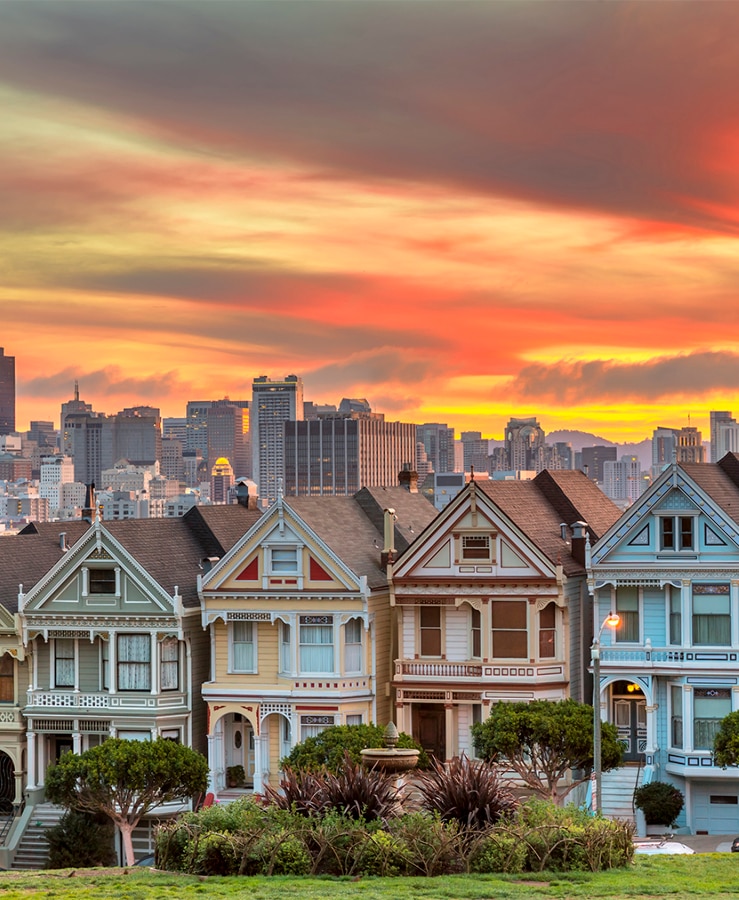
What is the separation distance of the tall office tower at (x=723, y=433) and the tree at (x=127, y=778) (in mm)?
107091

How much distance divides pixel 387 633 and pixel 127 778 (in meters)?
9.12

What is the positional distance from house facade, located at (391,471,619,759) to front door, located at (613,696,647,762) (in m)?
1.38

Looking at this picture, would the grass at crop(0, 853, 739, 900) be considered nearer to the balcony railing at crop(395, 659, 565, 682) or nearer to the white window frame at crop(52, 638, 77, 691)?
the balcony railing at crop(395, 659, 565, 682)

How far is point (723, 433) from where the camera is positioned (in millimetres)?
168500

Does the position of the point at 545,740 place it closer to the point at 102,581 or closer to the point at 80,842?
the point at 80,842

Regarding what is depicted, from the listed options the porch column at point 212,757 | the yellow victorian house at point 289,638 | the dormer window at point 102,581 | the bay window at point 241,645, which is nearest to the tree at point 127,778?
the porch column at point 212,757

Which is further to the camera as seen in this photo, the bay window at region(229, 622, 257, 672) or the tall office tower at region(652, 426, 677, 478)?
the tall office tower at region(652, 426, 677, 478)

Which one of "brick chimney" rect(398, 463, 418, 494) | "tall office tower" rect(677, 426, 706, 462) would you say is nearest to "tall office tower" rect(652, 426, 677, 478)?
"tall office tower" rect(677, 426, 706, 462)

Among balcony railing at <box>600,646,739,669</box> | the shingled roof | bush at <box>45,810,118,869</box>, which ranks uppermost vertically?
the shingled roof

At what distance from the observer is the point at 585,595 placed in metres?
52.8

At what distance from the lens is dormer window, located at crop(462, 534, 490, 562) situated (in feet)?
166

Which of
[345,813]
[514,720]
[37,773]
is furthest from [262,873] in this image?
[37,773]

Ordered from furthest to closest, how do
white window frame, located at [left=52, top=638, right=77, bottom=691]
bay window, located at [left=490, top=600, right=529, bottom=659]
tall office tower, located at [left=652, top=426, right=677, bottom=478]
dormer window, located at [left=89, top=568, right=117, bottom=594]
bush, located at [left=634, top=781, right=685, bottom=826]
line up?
tall office tower, located at [left=652, top=426, right=677, bottom=478], white window frame, located at [left=52, top=638, right=77, bottom=691], dormer window, located at [left=89, top=568, right=117, bottom=594], bay window, located at [left=490, top=600, right=529, bottom=659], bush, located at [left=634, top=781, right=685, bottom=826]

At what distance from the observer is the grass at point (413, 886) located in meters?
29.3
